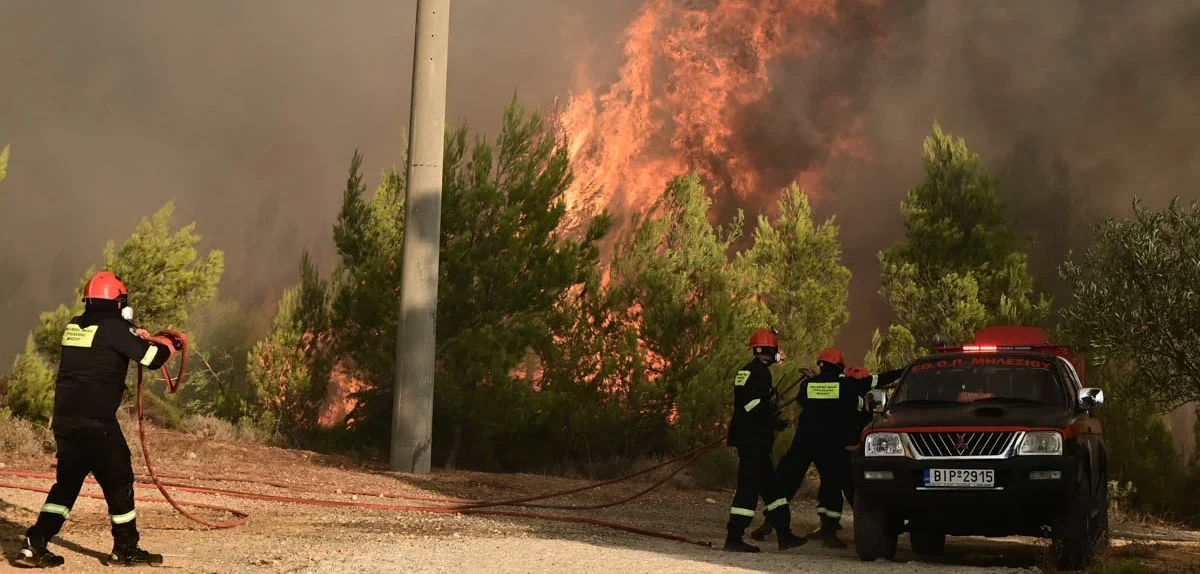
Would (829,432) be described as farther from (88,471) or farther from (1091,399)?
(88,471)

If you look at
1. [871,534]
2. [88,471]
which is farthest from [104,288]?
[871,534]

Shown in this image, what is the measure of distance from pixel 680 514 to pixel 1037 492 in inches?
249

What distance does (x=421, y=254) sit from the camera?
17.9 meters

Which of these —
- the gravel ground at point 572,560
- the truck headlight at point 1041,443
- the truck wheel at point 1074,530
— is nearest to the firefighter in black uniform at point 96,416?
the gravel ground at point 572,560

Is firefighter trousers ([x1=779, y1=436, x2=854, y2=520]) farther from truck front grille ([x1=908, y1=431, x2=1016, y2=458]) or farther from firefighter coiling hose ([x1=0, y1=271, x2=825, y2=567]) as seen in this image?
firefighter coiling hose ([x1=0, y1=271, x2=825, y2=567])

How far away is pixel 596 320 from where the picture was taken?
2202cm

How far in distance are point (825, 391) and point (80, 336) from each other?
273 inches

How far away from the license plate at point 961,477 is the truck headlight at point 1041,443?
33cm

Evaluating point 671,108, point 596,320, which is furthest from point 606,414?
point 671,108

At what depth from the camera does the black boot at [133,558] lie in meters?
8.13

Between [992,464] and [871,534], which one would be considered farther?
[871,534]

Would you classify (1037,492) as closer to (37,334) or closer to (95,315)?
(95,315)

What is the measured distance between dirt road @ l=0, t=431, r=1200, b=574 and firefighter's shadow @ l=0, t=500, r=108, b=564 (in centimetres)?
1

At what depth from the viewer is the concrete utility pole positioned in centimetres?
1770
